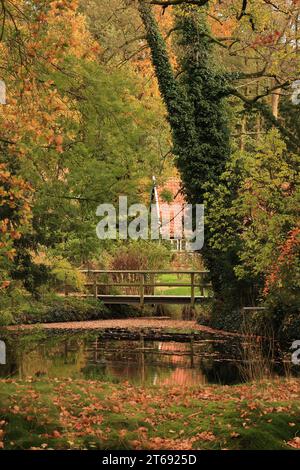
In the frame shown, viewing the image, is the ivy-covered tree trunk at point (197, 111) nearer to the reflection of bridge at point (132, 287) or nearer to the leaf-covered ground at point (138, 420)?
the reflection of bridge at point (132, 287)

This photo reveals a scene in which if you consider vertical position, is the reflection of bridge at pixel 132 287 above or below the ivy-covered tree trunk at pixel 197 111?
below

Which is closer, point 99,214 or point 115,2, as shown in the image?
point 99,214

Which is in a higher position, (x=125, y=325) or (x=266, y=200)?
(x=266, y=200)

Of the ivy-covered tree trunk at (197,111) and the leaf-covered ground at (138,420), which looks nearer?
the leaf-covered ground at (138,420)

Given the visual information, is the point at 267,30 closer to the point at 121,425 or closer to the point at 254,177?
the point at 254,177

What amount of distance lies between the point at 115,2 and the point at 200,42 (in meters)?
11.2

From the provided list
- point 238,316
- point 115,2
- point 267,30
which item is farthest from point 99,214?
point 115,2

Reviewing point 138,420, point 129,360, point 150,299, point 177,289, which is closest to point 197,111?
point 150,299

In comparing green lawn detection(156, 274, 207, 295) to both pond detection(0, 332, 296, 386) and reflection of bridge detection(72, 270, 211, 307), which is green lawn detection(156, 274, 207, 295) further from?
pond detection(0, 332, 296, 386)

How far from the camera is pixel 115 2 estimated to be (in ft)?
105

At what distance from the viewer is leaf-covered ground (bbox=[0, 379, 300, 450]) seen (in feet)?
25.2

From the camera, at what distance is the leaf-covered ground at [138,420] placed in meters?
7.67

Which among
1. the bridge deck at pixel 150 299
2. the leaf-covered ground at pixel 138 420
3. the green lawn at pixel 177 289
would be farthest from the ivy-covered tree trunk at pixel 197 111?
the leaf-covered ground at pixel 138 420

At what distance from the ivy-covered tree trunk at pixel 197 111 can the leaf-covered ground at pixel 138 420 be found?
11.7 m
